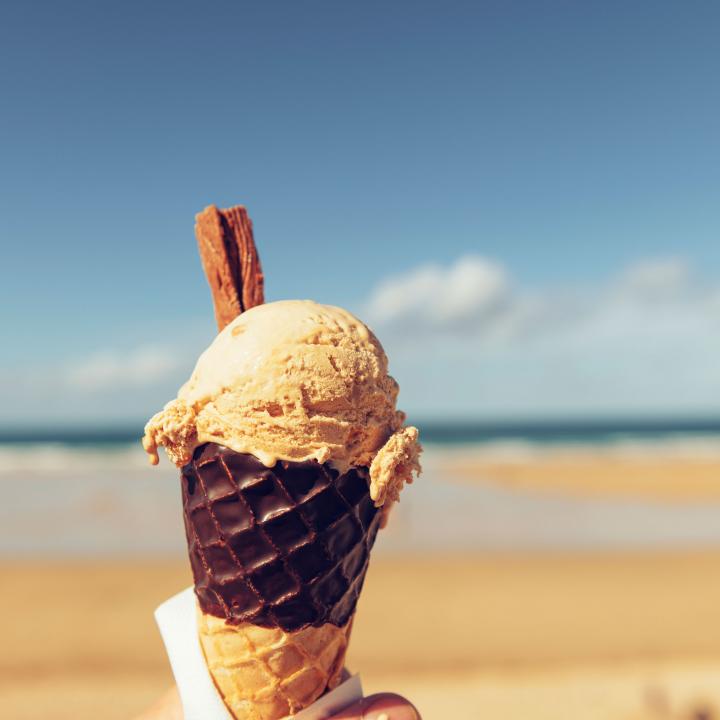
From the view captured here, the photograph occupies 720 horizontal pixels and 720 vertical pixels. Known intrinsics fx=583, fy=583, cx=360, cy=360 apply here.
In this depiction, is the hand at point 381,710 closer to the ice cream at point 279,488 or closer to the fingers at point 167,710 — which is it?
the ice cream at point 279,488

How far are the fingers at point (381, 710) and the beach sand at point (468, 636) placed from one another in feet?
7.84

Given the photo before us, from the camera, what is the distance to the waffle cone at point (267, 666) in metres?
1.64

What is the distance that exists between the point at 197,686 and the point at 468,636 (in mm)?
3642

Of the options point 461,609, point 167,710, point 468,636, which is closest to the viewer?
point 167,710

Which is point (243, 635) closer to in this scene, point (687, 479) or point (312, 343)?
point (312, 343)

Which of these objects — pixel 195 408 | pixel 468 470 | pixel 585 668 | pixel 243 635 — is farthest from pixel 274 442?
pixel 468 470

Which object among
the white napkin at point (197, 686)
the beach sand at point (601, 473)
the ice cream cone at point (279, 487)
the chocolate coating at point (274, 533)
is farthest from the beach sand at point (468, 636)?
the beach sand at point (601, 473)

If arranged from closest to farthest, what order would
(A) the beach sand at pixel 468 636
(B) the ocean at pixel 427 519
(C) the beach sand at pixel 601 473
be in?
(A) the beach sand at pixel 468 636 < (B) the ocean at pixel 427 519 < (C) the beach sand at pixel 601 473

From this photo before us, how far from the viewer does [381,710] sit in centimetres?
157

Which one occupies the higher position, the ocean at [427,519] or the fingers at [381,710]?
the fingers at [381,710]

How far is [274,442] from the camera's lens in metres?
1.63

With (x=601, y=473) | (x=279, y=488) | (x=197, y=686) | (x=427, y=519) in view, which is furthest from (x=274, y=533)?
(x=601, y=473)

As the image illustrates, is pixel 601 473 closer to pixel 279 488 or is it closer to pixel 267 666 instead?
pixel 267 666

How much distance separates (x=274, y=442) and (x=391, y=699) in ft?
2.56
